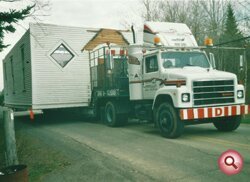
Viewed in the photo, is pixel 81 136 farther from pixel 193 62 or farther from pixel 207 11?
pixel 207 11

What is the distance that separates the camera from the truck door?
35.5 ft

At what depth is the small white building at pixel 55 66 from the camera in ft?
46.3

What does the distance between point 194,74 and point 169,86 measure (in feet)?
2.58

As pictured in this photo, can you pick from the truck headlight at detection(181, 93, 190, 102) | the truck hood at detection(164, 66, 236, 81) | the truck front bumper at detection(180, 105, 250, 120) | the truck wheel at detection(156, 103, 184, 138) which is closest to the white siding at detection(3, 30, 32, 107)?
the truck wheel at detection(156, 103, 184, 138)

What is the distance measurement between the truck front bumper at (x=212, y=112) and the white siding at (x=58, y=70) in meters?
6.71

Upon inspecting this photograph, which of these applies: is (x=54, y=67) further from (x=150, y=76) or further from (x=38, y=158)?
(x=38, y=158)

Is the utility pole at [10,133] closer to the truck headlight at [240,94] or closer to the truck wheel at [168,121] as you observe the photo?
the truck wheel at [168,121]

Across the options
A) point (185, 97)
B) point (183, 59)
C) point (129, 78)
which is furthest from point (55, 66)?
point (185, 97)

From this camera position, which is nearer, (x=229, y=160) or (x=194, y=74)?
(x=229, y=160)

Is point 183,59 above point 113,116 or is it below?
above

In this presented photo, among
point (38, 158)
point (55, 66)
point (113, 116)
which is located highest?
point (55, 66)

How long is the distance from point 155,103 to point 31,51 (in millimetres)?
6214

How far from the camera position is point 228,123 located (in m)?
10.8

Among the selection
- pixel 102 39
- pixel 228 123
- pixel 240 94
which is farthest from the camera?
pixel 102 39
